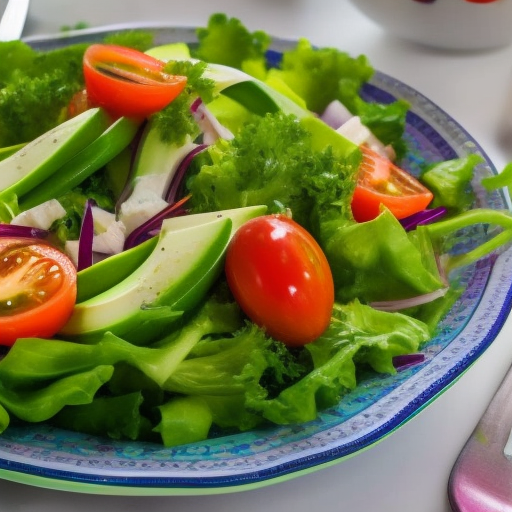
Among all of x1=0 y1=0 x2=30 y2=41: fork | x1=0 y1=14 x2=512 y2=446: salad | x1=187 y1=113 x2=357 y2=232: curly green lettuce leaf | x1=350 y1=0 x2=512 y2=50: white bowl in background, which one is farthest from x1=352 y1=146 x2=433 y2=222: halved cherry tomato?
x1=0 y1=0 x2=30 y2=41: fork

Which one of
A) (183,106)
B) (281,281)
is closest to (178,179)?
(183,106)

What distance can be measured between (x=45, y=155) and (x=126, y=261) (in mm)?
313

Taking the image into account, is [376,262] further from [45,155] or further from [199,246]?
[45,155]

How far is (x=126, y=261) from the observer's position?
1.19 meters

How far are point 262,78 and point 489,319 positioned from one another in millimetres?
920

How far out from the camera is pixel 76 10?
2.62 meters

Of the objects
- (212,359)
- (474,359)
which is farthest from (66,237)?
(474,359)

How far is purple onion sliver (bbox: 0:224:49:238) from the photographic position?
1.22 meters

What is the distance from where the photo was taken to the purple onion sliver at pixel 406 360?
1.15 metres

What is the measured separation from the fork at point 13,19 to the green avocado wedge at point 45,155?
91cm

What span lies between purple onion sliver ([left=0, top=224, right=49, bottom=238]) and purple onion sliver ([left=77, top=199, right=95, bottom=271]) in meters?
0.07

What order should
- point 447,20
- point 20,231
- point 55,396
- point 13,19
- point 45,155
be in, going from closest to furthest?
point 55,396
point 20,231
point 45,155
point 447,20
point 13,19

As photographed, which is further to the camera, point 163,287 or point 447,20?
point 447,20

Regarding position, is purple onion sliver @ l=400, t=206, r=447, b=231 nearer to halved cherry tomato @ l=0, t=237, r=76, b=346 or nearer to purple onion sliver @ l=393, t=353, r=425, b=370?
purple onion sliver @ l=393, t=353, r=425, b=370
